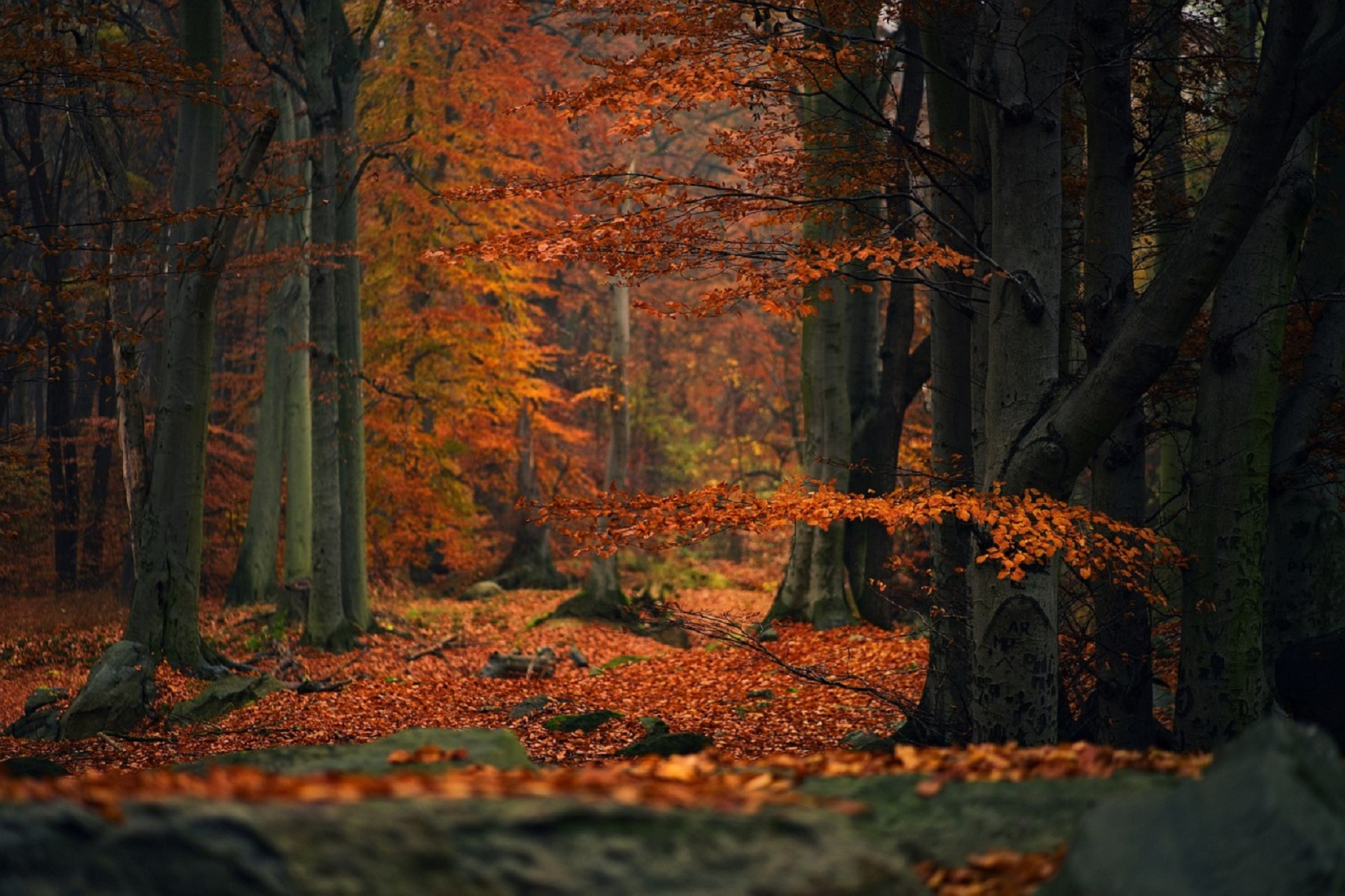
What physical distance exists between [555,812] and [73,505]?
20.4 m

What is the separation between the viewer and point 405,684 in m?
12.4

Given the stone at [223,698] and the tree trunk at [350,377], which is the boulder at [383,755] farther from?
the tree trunk at [350,377]

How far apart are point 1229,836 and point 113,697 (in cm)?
971

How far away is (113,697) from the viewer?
9.97 m

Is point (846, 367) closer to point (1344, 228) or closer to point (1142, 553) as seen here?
point (1344, 228)

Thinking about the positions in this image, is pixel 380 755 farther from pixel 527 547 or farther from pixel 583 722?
pixel 527 547

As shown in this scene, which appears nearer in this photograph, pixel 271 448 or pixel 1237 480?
pixel 1237 480

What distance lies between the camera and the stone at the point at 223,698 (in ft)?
33.8

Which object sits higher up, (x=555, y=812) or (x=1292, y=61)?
(x=1292, y=61)

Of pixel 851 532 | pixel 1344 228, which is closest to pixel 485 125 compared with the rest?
pixel 851 532

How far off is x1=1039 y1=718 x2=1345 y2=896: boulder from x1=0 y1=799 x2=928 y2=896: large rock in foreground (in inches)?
20.7

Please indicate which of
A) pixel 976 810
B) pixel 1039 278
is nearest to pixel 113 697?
pixel 1039 278

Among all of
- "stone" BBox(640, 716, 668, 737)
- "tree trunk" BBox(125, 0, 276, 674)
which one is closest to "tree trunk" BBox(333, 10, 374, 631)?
"tree trunk" BBox(125, 0, 276, 674)

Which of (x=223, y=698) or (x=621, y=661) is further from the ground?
(x=223, y=698)
